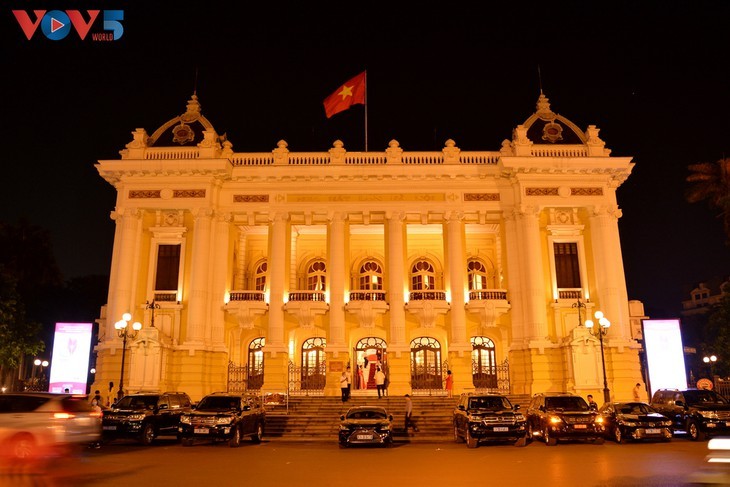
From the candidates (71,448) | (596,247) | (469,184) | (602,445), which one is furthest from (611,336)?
(71,448)

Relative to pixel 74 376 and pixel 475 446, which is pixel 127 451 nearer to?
pixel 475 446

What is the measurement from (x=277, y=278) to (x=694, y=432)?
67.0ft

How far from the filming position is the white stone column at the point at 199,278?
1219 inches

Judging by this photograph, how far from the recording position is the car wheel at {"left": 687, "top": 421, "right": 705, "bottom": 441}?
65.3 ft

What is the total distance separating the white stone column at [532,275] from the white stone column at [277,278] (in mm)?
12530

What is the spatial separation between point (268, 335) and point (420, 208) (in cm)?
1051

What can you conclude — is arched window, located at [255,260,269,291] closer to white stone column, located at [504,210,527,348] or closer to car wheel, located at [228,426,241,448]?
white stone column, located at [504,210,527,348]

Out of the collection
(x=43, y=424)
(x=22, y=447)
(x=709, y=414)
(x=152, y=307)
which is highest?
(x=152, y=307)

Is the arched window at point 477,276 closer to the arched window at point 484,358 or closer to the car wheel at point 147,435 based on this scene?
the arched window at point 484,358

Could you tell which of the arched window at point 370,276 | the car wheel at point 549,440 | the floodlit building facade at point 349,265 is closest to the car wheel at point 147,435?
the floodlit building facade at point 349,265

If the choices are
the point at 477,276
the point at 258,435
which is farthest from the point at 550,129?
the point at 258,435

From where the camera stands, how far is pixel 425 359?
34438 millimetres

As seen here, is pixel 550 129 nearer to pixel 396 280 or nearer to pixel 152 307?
pixel 396 280

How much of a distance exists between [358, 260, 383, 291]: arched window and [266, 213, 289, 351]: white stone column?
5.28 metres
